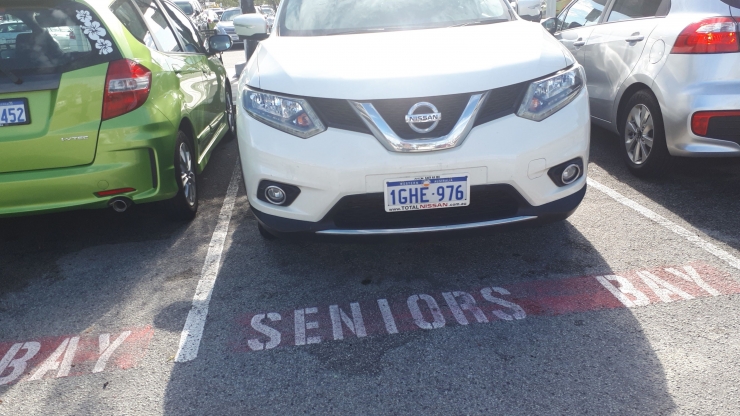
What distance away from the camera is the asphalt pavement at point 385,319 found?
8.20 feet

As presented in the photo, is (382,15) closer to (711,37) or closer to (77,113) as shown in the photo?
(77,113)

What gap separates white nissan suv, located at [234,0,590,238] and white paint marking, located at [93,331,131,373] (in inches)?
33.8

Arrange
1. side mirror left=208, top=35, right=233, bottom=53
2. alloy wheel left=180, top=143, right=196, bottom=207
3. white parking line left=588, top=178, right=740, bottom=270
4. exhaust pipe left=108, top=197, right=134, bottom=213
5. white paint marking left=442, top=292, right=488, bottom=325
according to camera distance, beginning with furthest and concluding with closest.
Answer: side mirror left=208, top=35, right=233, bottom=53
alloy wheel left=180, top=143, right=196, bottom=207
exhaust pipe left=108, top=197, right=134, bottom=213
white parking line left=588, top=178, right=740, bottom=270
white paint marking left=442, top=292, right=488, bottom=325

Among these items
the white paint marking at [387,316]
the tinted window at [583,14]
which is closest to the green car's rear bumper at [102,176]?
the white paint marking at [387,316]

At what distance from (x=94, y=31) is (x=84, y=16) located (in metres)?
0.10

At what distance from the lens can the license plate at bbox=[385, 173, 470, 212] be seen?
2.96 meters

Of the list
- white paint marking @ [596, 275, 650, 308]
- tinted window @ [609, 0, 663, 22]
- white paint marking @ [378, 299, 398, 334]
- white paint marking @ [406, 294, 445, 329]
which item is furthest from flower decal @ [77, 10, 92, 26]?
tinted window @ [609, 0, 663, 22]

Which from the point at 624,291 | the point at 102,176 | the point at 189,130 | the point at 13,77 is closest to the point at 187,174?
the point at 189,130

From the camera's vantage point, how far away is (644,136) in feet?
15.7

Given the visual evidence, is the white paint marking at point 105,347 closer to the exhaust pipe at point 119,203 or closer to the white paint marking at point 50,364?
the white paint marking at point 50,364

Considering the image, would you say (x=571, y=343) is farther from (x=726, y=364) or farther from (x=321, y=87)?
(x=321, y=87)

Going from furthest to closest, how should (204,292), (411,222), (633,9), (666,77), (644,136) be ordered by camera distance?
(633,9), (644,136), (666,77), (204,292), (411,222)

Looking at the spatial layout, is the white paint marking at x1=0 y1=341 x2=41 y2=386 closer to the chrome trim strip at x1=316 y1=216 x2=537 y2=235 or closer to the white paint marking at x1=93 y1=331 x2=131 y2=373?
the white paint marking at x1=93 y1=331 x2=131 y2=373

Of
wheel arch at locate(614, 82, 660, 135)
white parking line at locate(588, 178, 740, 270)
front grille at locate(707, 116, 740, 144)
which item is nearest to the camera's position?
white parking line at locate(588, 178, 740, 270)
